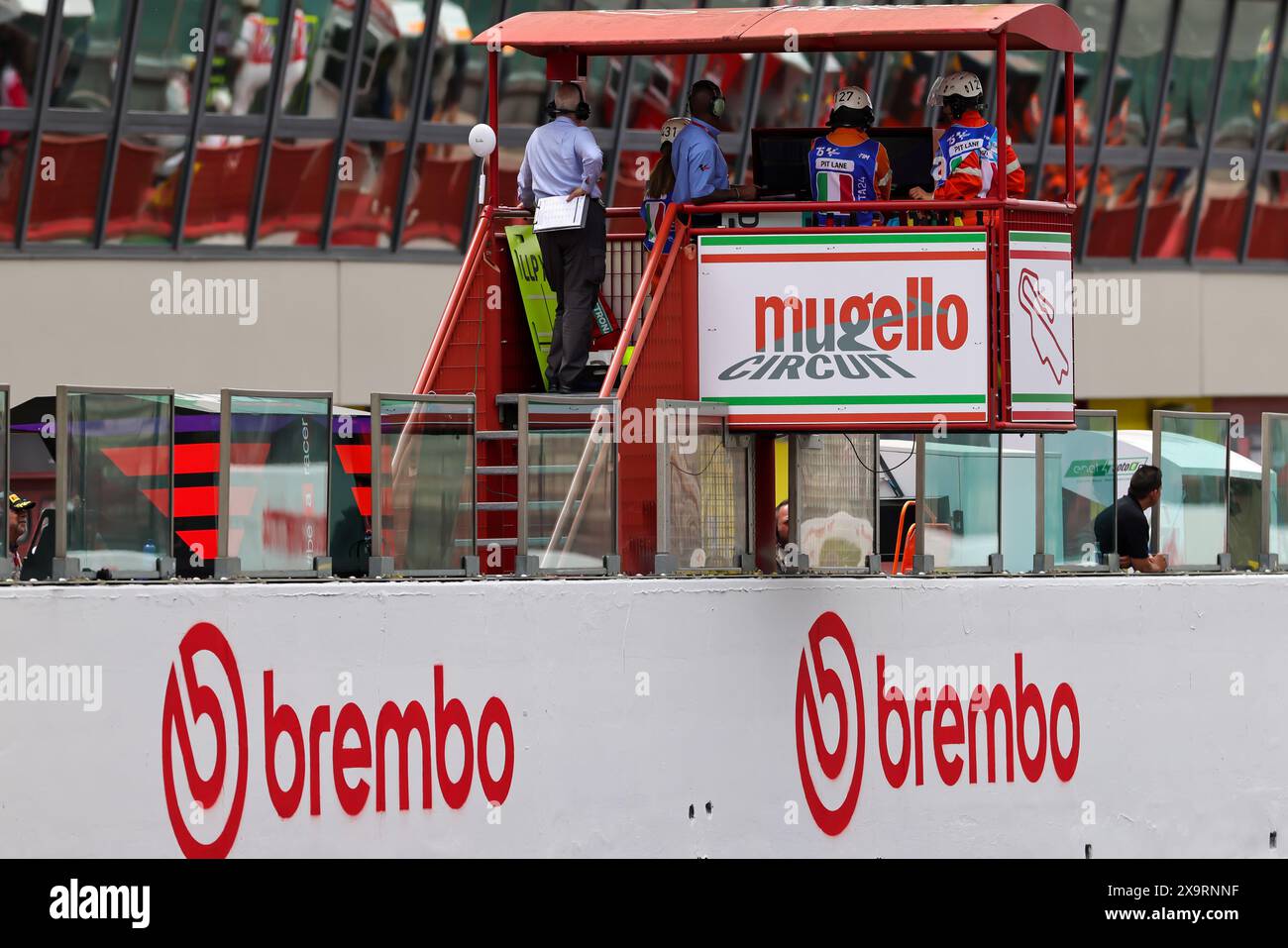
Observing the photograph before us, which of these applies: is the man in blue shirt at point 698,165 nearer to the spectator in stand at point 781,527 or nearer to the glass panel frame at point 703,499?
the glass panel frame at point 703,499

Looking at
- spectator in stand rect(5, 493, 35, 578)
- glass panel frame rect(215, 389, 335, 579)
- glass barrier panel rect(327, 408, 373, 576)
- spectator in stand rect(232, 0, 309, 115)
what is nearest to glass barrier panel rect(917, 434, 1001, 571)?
glass barrier panel rect(327, 408, 373, 576)

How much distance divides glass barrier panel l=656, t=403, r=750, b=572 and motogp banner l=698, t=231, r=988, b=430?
0.35 meters

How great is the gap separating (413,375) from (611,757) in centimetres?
1885

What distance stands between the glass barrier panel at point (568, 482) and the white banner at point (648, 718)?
29cm

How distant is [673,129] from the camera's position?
14.4 metres

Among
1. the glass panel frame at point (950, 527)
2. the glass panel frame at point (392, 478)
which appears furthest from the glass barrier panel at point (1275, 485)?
the glass panel frame at point (392, 478)

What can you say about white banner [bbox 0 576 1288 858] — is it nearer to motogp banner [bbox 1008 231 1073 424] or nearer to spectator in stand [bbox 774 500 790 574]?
spectator in stand [bbox 774 500 790 574]

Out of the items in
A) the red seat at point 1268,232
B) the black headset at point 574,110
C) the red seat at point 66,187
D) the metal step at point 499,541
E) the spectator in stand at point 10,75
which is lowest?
the metal step at point 499,541

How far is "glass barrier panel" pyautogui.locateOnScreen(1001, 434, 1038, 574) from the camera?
1359 centimetres

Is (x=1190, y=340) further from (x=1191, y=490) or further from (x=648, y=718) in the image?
(x=648, y=718)

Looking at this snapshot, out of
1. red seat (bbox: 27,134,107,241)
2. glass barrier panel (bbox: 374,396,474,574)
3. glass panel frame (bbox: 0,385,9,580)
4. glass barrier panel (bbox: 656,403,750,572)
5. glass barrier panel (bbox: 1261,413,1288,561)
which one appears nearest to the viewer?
glass panel frame (bbox: 0,385,9,580)

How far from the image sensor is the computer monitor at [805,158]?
579 inches

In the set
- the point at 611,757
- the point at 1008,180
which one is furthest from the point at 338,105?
the point at 611,757

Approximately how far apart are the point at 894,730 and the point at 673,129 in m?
3.99
